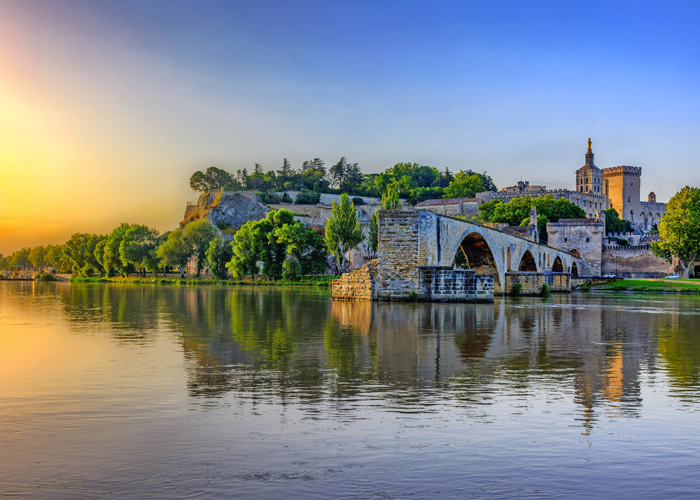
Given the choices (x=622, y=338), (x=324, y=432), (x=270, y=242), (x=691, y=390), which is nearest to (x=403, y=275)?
(x=622, y=338)

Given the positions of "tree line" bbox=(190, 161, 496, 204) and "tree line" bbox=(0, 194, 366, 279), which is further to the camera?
"tree line" bbox=(190, 161, 496, 204)

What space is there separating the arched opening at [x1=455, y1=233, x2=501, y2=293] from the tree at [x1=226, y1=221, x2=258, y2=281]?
2791 cm

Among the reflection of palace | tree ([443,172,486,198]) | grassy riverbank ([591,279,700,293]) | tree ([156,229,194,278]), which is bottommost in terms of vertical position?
grassy riverbank ([591,279,700,293])

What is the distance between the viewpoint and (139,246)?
78875 millimetres

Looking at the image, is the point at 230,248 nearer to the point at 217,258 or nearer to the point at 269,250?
the point at 217,258

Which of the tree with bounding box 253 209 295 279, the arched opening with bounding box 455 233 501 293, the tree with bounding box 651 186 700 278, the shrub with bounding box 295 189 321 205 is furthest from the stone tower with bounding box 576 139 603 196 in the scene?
the arched opening with bounding box 455 233 501 293

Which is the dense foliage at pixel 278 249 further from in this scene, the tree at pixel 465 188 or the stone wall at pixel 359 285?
the tree at pixel 465 188

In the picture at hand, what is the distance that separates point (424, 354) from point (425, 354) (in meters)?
0.02

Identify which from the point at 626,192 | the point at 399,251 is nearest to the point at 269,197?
the point at 626,192

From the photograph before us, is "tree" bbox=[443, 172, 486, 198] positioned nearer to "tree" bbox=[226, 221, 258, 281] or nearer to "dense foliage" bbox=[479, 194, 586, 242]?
"dense foliage" bbox=[479, 194, 586, 242]

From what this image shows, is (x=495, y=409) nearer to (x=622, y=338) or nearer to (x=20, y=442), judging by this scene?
(x=20, y=442)

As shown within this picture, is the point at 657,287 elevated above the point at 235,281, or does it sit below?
below

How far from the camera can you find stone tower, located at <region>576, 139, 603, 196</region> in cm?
13325

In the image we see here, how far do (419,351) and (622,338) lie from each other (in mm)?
6306
